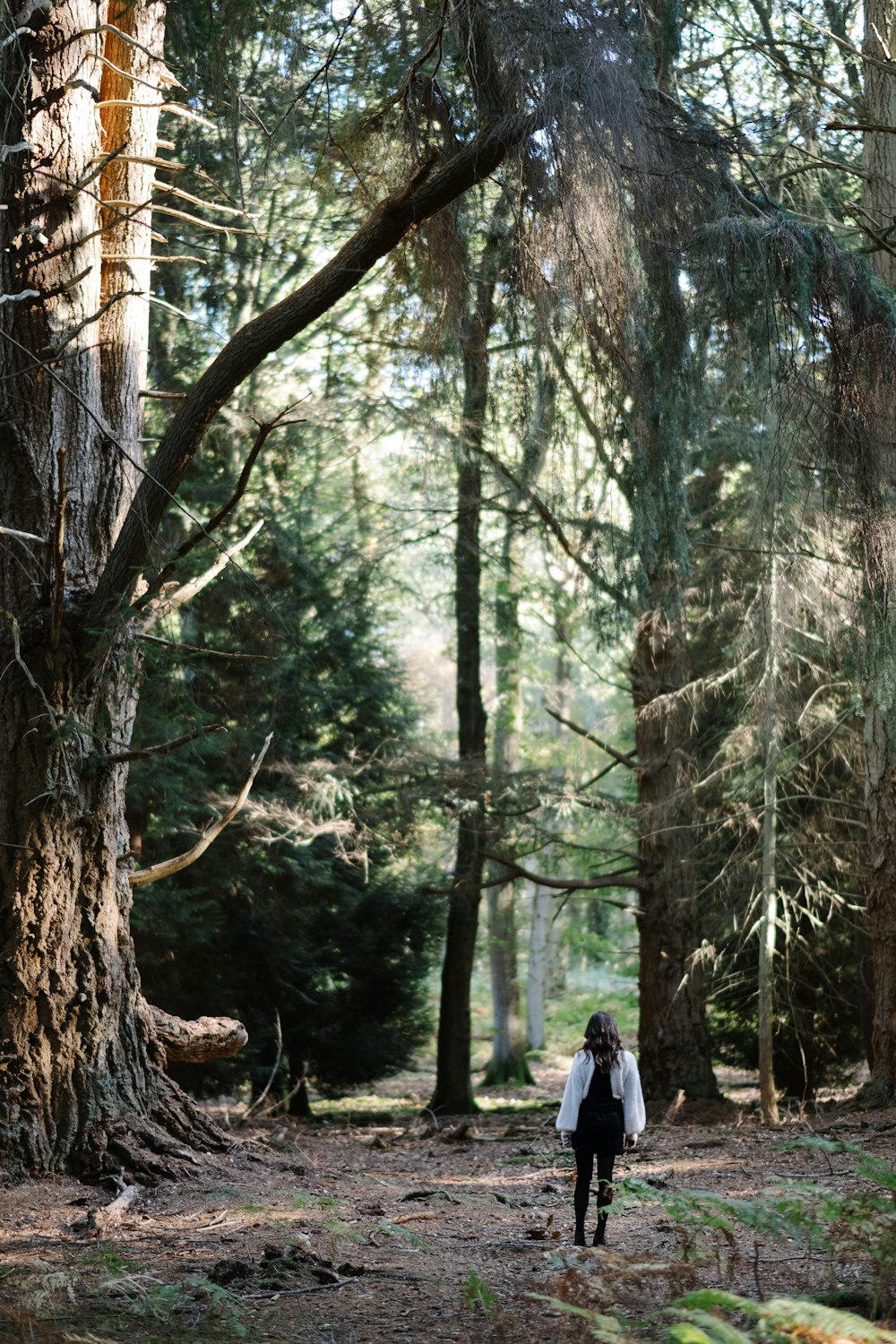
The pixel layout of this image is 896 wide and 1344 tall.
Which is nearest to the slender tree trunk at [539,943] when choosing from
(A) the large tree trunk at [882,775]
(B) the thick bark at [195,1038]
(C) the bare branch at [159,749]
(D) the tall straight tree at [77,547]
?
(A) the large tree trunk at [882,775]

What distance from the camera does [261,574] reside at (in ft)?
43.4

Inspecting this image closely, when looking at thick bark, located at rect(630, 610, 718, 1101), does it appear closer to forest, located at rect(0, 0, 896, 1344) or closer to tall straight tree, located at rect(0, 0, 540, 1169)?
forest, located at rect(0, 0, 896, 1344)

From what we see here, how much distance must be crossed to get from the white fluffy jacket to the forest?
54cm

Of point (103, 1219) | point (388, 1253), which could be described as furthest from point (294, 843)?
point (388, 1253)

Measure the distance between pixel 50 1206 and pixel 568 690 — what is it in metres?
14.7

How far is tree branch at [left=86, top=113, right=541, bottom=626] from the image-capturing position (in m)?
5.91

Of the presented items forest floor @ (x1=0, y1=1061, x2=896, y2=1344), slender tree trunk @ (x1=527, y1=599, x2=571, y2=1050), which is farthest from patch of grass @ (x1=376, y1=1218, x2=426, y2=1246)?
slender tree trunk @ (x1=527, y1=599, x2=571, y2=1050)

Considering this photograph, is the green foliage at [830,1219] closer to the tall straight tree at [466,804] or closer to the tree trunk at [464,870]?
the tall straight tree at [466,804]

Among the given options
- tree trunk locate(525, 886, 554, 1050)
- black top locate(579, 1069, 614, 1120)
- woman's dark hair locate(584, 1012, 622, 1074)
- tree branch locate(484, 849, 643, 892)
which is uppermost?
tree branch locate(484, 849, 643, 892)

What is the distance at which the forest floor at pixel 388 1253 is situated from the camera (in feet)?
13.7

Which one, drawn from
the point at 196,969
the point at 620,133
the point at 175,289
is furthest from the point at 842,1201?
the point at 175,289

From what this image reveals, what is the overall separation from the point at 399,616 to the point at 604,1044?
8.84 meters

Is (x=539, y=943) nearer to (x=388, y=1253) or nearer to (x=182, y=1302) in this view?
(x=388, y=1253)

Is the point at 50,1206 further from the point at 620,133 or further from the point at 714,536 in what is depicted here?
the point at 714,536
